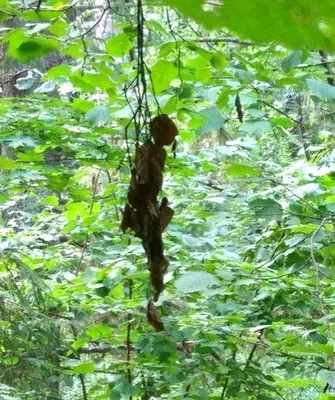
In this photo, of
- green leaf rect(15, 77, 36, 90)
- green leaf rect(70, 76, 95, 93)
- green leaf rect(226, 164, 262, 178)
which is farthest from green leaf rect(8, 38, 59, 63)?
green leaf rect(15, 77, 36, 90)

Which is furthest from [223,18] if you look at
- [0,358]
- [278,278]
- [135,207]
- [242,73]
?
[0,358]

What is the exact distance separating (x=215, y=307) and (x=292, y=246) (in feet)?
1.17

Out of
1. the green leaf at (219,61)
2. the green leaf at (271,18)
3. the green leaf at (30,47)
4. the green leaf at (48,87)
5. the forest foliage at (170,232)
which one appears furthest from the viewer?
the green leaf at (48,87)

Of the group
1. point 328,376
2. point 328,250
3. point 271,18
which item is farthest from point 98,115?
point 271,18


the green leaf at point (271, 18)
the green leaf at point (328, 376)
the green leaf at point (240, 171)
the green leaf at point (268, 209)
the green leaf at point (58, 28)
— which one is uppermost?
the green leaf at point (58, 28)

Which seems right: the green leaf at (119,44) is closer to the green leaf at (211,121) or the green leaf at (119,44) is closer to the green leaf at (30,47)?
the green leaf at (30,47)

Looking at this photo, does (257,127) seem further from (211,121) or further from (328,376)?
(328,376)

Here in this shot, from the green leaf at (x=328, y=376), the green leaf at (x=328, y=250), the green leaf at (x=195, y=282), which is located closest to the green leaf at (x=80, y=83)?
the green leaf at (x=195, y=282)

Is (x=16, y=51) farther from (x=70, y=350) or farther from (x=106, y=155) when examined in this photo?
(x=70, y=350)

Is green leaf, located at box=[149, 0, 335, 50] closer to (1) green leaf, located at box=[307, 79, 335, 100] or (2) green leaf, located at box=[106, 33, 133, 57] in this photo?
(2) green leaf, located at box=[106, 33, 133, 57]

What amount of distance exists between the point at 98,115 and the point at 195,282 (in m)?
0.62

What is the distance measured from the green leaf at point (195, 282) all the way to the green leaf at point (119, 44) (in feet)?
1.88

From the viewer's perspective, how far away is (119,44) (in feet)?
5.07

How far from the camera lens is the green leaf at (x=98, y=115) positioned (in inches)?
77.0
